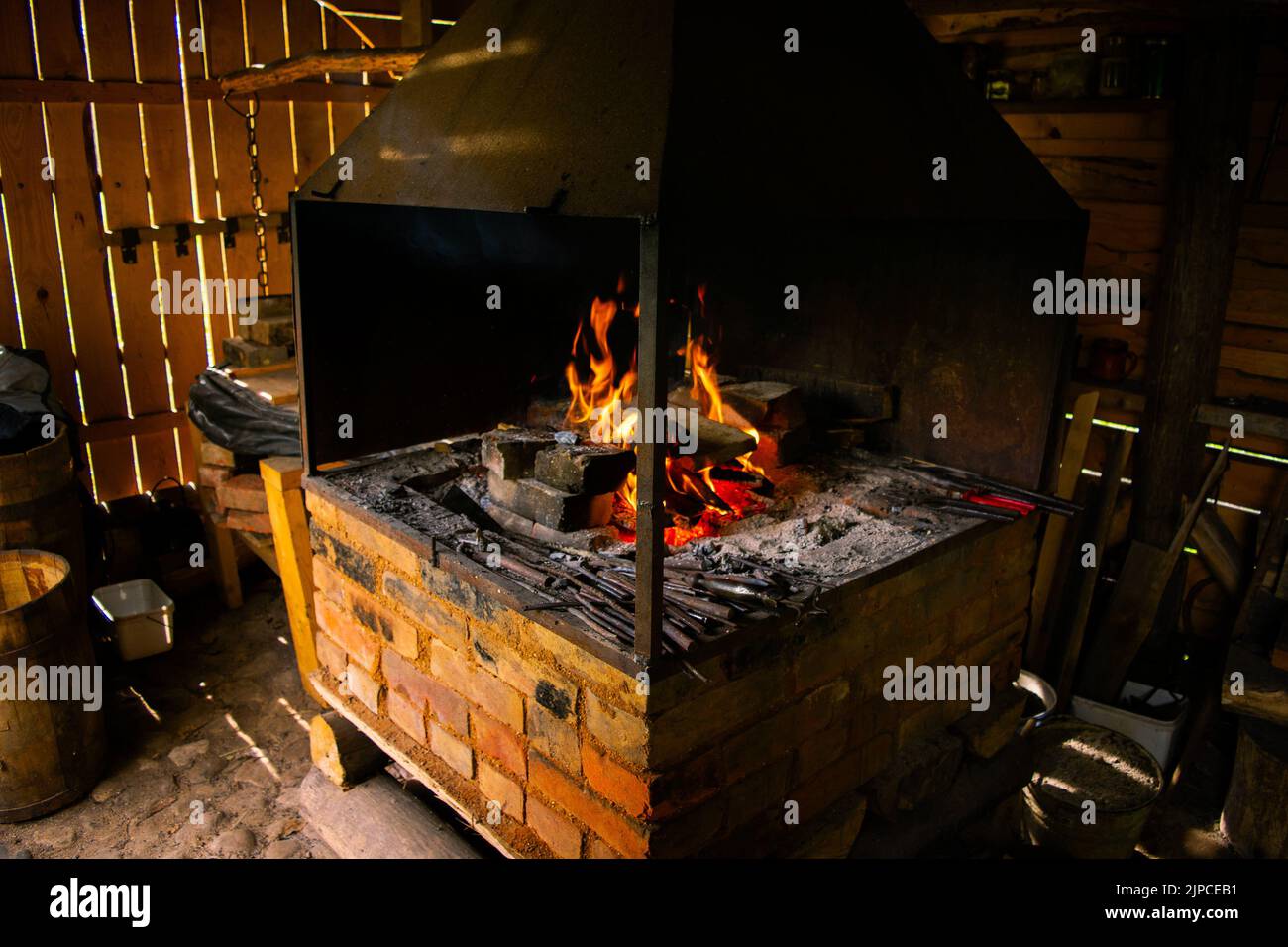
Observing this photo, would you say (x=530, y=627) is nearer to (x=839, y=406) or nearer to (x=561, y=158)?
(x=561, y=158)

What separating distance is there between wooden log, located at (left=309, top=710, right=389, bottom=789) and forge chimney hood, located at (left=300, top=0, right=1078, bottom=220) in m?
1.92

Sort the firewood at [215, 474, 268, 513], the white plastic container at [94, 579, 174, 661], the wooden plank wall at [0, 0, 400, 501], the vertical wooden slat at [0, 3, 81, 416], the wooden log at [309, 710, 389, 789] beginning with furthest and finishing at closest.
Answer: the wooden plank wall at [0, 0, 400, 501]
the vertical wooden slat at [0, 3, 81, 416]
the white plastic container at [94, 579, 174, 661]
the firewood at [215, 474, 268, 513]
the wooden log at [309, 710, 389, 789]

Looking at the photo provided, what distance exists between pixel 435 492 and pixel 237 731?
6.21ft

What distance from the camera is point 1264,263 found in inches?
163

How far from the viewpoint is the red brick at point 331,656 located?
3707 mm

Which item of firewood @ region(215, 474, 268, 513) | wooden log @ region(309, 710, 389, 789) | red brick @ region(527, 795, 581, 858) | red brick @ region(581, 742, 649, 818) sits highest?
firewood @ region(215, 474, 268, 513)

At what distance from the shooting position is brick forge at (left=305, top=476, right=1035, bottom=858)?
2561 mm

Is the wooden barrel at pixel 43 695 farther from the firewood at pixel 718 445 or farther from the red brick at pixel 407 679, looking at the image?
the firewood at pixel 718 445

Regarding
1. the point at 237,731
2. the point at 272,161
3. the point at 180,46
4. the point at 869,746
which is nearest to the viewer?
the point at 869,746

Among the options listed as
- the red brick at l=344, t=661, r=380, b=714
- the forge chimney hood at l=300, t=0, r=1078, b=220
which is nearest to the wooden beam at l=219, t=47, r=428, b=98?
the forge chimney hood at l=300, t=0, r=1078, b=220

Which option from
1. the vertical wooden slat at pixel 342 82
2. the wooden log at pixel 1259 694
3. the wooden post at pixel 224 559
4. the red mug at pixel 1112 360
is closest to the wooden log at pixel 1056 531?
the red mug at pixel 1112 360

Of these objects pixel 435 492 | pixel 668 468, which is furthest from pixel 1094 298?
pixel 435 492

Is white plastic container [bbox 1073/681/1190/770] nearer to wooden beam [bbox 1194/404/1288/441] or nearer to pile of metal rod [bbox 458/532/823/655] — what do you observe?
wooden beam [bbox 1194/404/1288/441]

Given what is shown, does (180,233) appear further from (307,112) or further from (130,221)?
(307,112)
